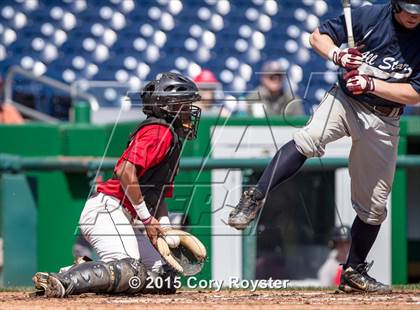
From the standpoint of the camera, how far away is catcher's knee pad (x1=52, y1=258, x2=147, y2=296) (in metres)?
5.02

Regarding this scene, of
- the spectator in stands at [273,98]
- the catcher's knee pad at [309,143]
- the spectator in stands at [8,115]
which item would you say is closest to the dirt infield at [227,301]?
the catcher's knee pad at [309,143]

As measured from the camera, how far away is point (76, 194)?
8.47 meters

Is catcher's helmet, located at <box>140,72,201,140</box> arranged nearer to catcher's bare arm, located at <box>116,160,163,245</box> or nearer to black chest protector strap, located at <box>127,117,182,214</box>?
black chest protector strap, located at <box>127,117,182,214</box>

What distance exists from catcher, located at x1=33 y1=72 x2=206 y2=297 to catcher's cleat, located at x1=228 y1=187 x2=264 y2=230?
320 mm

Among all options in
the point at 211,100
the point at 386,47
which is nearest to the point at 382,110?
the point at 386,47

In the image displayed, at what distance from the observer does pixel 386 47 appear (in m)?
5.31

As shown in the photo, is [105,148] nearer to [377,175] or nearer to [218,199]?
[218,199]

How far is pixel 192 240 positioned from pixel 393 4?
5.26 feet

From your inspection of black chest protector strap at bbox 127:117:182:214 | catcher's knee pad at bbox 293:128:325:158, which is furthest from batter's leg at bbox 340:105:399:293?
black chest protector strap at bbox 127:117:182:214

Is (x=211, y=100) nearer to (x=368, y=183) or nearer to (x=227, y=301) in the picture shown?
(x=368, y=183)

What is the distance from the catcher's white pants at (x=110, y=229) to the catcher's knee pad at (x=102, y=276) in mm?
139

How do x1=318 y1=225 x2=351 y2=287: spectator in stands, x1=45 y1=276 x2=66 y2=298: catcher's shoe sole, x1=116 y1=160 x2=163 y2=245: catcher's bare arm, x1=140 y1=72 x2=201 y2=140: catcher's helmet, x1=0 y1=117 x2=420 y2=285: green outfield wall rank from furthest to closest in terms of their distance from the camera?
1. x1=318 y1=225 x2=351 y2=287: spectator in stands
2. x1=0 y1=117 x2=420 y2=285: green outfield wall
3. x1=140 y1=72 x2=201 y2=140: catcher's helmet
4. x1=116 y1=160 x2=163 y2=245: catcher's bare arm
5. x1=45 y1=276 x2=66 y2=298: catcher's shoe sole

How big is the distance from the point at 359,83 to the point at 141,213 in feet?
4.15

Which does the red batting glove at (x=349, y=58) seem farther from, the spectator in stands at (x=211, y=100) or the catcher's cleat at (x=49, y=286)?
the spectator in stands at (x=211, y=100)
